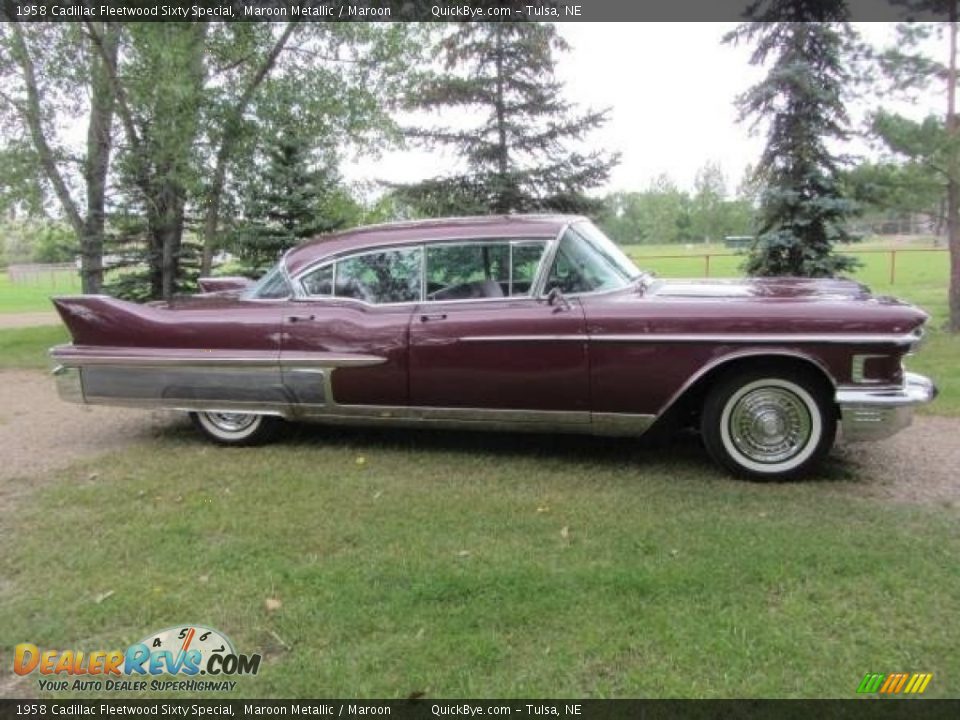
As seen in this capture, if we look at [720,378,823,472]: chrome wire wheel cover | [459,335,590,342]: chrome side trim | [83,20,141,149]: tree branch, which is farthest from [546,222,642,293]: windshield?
[83,20,141,149]: tree branch

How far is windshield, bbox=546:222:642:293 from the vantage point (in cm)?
505

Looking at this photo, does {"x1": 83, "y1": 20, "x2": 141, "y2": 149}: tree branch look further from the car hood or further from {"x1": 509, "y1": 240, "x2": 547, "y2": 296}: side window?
the car hood

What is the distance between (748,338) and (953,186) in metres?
8.59

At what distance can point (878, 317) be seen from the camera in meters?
4.38

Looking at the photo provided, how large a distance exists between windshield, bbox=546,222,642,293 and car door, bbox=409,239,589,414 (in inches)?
5.2

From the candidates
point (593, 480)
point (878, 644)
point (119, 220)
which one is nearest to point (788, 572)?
point (878, 644)

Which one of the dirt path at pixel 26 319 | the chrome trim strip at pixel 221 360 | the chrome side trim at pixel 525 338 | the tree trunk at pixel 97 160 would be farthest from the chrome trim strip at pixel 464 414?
the dirt path at pixel 26 319

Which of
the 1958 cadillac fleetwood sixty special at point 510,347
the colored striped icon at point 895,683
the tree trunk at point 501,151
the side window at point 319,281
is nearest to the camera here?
the colored striped icon at point 895,683

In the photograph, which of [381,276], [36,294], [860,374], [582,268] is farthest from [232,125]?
[36,294]

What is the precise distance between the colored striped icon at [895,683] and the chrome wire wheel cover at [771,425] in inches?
80.1

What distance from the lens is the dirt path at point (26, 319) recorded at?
17750mm

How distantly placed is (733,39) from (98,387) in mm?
10138

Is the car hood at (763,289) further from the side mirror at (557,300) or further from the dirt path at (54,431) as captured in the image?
the dirt path at (54,431)
